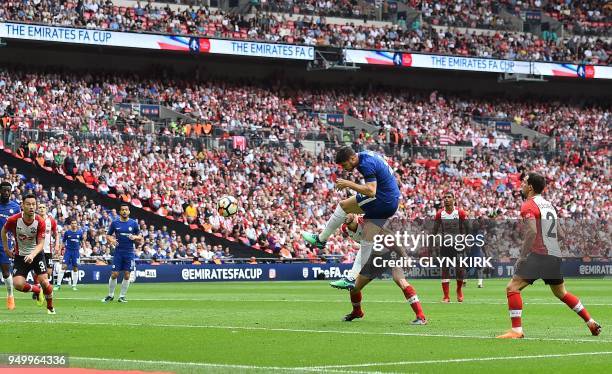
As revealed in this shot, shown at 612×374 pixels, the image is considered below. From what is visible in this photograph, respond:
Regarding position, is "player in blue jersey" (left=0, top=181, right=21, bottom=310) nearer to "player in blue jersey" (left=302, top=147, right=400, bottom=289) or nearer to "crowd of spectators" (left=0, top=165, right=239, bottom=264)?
"player in blue jersey" (left=302, top=147, right=400, bottom=289)

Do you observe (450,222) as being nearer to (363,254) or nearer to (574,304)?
(363,254)

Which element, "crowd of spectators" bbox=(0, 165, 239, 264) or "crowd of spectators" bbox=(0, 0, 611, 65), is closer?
"crowd of spectators" bbox=(0, 165, 239, 264)

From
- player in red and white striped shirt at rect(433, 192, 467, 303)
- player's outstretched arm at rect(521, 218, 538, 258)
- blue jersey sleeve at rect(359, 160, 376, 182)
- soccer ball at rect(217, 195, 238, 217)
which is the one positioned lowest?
soccer ball at rect(217, 195, 238, 217)

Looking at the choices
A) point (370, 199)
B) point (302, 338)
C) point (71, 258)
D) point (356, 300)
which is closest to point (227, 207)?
point (71, 258)

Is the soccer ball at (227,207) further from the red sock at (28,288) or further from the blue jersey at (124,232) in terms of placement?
the red sock at (28,288)

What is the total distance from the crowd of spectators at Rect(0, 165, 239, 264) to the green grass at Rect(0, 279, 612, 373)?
58.4 feet

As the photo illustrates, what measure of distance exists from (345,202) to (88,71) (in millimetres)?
41818

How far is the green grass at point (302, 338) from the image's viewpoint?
39.5 ft

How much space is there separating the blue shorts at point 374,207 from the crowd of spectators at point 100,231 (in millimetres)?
25976

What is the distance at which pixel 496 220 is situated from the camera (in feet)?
171

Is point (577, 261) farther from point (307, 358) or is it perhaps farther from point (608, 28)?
point (307, 358)

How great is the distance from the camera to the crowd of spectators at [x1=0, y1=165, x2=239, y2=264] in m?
42.1

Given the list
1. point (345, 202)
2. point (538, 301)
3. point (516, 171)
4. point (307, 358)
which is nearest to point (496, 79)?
point (516, 171)

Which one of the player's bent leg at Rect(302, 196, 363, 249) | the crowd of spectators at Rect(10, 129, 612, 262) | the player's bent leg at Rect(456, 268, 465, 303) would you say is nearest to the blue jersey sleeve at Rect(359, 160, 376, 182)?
the player's bent leg at Rect(302, 196, 363, 249)
